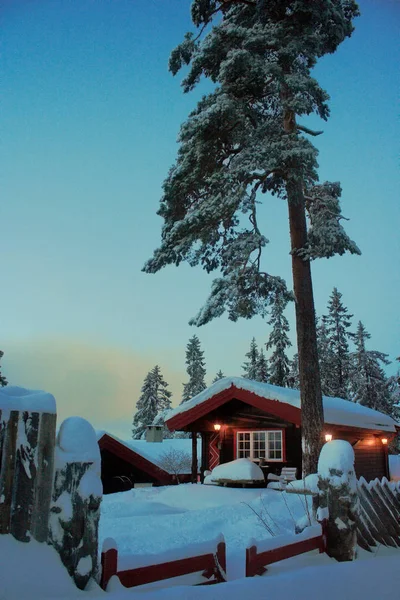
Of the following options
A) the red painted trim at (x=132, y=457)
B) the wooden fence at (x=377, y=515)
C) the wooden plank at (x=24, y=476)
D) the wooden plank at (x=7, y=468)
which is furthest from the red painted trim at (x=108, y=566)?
the red painted trim at (x=132, y=457)

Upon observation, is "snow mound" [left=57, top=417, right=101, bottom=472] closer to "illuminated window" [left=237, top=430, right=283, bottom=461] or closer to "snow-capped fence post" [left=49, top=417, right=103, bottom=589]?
"snow-capped fence post" [left=49, top=417, right=103, bottom=589]

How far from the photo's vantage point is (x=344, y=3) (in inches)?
568

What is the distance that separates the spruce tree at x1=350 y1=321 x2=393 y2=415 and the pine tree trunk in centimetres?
2748

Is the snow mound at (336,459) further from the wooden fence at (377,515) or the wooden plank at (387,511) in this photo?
the wooden plank at (387,511)

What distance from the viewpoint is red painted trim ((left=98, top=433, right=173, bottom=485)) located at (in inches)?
671

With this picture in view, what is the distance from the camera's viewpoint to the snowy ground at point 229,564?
120 inches

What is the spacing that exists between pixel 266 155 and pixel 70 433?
396 inches

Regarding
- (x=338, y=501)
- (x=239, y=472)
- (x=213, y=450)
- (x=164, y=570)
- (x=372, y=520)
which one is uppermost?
(x=213, y=450)

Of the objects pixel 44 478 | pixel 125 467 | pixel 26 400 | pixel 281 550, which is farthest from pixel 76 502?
pixel 125 467

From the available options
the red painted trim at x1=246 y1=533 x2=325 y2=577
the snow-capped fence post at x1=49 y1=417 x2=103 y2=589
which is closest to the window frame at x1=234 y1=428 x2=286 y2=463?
the red painted trim at x1=246 y1=533 x2=325 y2=577

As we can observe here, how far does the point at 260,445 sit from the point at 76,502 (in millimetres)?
17337

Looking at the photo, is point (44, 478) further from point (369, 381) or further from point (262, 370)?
point (262, 370)

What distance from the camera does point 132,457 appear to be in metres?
17.8

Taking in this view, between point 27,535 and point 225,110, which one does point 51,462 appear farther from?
point 225,110
